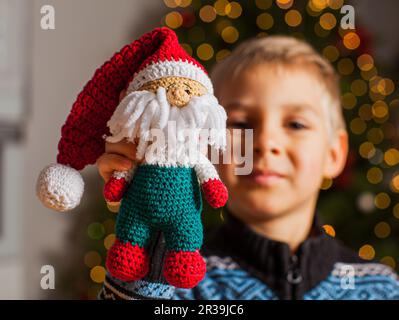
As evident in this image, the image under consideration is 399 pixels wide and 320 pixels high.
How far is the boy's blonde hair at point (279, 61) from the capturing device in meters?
0.55

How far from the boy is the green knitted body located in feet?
0.19

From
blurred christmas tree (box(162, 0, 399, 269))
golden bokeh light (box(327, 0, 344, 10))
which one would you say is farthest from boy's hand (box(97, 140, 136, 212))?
blurred christmas tree (box(162, 0, 399, 269))

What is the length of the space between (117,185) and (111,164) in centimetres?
2

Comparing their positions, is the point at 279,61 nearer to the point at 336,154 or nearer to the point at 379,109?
the point at 336,154

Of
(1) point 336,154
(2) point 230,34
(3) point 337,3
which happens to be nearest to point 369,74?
(2) point 230,34

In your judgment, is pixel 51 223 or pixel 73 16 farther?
pixel 51 223

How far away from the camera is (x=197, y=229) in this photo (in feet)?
1.12

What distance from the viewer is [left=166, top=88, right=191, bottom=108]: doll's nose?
1.08 feet

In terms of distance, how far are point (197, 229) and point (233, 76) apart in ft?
0.77

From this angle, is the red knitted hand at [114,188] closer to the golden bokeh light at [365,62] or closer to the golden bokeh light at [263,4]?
the golden bokeh light at [263,4]

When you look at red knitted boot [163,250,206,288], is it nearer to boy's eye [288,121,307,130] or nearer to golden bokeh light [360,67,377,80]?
boy's eye [288,121,307,130]

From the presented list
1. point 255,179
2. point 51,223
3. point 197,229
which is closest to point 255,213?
point 255,179

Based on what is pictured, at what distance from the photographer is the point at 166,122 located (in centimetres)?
32
